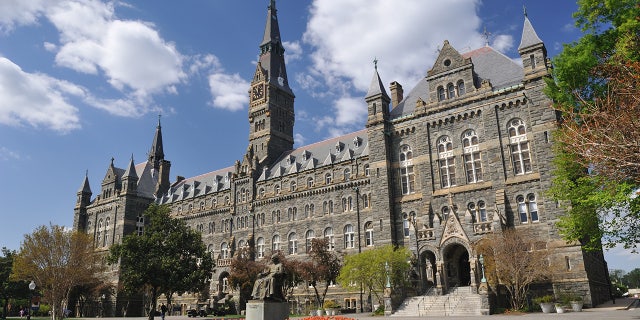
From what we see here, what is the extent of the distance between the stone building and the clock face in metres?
9.96

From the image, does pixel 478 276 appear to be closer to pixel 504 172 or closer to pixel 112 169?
pixel 504 172

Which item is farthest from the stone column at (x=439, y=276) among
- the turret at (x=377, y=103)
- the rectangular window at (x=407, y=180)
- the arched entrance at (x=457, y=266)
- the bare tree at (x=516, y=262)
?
the turret at (x=377, y=103)

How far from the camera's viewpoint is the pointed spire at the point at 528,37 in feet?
123

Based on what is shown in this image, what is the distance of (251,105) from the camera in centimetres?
7006

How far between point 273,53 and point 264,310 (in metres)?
57.6

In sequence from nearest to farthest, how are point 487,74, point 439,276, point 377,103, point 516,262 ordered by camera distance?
point 516,262
point 439,276
point 487,74
point 377,103

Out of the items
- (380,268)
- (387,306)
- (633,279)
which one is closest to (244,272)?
(380,268)

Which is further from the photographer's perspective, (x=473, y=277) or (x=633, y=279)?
(x=633, y=279)

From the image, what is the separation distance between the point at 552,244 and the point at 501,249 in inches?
157

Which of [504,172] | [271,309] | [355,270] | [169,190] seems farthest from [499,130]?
[169,190]

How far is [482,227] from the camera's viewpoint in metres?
35.6

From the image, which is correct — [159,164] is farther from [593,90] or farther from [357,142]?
[593,90]

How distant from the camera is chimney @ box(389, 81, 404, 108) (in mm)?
51031

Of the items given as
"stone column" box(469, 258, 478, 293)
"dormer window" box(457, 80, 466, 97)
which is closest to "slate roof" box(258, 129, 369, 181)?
"dormer window" box(457, 80, 466, 97)
